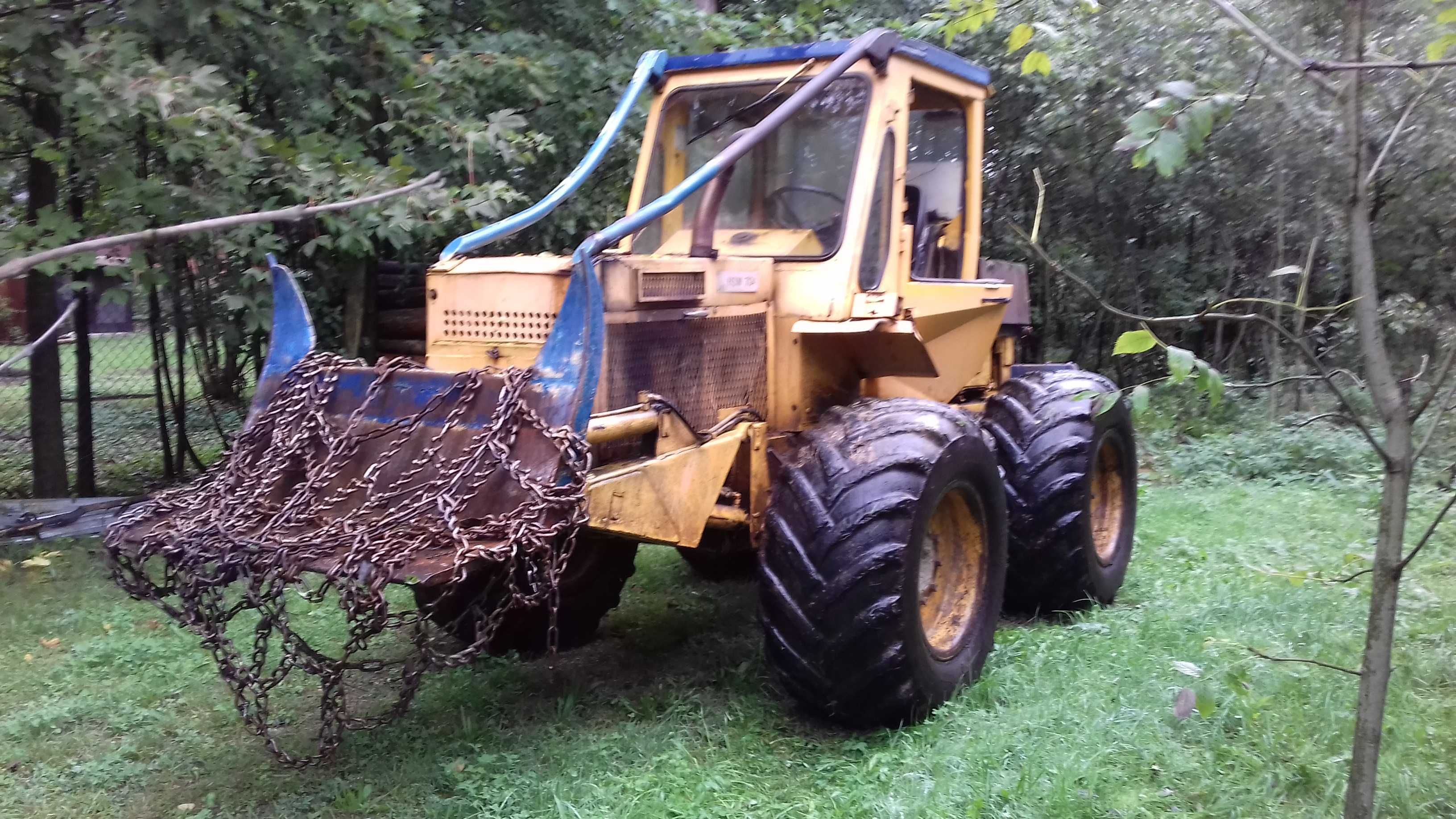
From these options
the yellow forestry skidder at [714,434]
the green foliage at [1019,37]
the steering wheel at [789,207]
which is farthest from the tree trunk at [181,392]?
the green foliage at [1019,37]

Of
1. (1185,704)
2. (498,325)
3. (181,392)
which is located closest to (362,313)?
(181,392)

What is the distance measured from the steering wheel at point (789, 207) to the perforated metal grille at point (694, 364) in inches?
20.9

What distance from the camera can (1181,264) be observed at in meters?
12.6

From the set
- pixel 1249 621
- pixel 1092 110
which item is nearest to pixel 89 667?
→ pixel 1249 621

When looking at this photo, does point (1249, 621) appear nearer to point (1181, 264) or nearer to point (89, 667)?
point (89, 667)

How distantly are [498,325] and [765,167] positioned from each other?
148 centimetres

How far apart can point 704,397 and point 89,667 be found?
297 cm

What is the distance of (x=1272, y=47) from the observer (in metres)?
2.16

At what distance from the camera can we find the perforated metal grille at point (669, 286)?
12.3 ft

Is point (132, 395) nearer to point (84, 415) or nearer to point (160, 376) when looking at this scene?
point (160, 376)

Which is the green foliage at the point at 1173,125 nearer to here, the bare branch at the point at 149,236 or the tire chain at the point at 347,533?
the bare branch at the point at 149,236

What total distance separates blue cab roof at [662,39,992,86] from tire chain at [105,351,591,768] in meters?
1.93

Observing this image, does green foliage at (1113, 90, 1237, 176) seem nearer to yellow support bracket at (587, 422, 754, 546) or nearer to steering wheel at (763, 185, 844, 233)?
yellow support bracket at (587, 422, 754, 546)

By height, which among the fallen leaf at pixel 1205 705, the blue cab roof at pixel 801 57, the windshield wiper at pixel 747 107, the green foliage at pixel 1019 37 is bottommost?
the fallen leaf at pixel 1205 705
